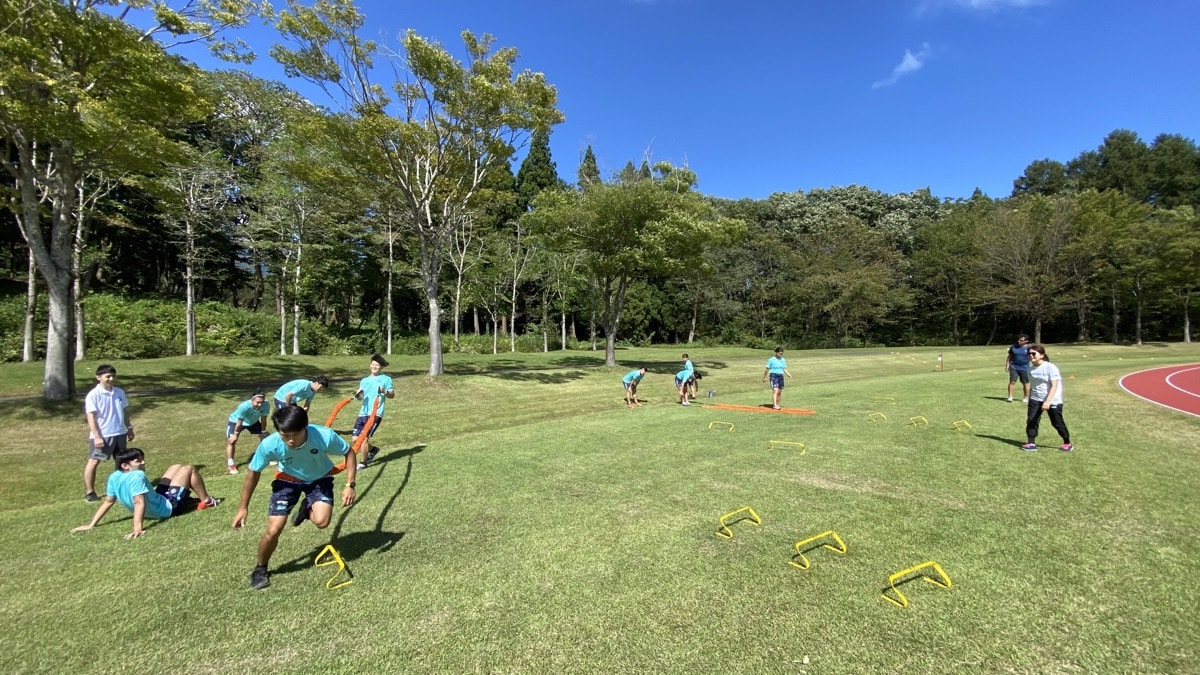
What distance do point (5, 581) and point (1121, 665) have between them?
9112 mm

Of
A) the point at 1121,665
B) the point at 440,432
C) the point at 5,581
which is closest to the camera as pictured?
the point at 1121,665

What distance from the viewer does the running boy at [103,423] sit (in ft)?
23.9

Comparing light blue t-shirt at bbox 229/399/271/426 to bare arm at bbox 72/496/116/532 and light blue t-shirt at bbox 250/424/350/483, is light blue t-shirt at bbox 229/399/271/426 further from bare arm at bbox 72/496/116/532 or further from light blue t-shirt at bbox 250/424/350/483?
light blue t-shirt at bbox 250/424/350/483

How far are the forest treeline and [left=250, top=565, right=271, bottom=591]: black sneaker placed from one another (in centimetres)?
1243

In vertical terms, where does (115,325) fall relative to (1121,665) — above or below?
above

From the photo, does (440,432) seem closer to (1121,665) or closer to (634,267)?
(1121,665)

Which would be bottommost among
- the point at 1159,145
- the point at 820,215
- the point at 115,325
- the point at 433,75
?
the point at 115,325

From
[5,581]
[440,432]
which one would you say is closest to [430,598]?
[5,581]

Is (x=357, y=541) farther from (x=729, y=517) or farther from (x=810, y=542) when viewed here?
(x=810, y=542)

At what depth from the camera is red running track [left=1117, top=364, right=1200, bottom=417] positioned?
14391mm

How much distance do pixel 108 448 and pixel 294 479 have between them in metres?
5.06

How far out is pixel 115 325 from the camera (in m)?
24.9

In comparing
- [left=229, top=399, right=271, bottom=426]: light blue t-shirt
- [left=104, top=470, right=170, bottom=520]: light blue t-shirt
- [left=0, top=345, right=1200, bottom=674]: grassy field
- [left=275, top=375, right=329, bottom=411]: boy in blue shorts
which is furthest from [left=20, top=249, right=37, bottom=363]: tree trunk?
[left=104, top=470, right=170, bottom=520]: light blue t-shirt

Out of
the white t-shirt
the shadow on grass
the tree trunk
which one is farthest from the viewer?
the tree trunk
